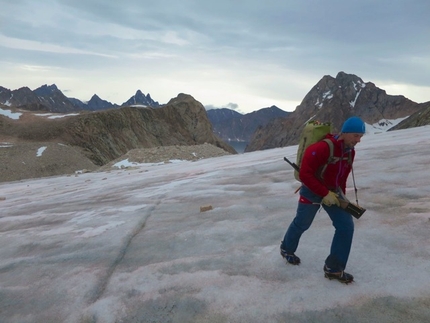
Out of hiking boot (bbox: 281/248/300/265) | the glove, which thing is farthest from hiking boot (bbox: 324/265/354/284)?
the glove

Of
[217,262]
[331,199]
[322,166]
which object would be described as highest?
[322,166]

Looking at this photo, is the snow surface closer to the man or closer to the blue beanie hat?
the man

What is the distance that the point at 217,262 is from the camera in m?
5.54

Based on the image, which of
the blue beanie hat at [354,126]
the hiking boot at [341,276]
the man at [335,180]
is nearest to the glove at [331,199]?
the man at [335,180]

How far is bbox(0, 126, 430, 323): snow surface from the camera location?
4246 mm

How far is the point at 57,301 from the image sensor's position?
193 inches

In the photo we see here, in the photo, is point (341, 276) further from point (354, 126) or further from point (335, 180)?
point (354, 126)

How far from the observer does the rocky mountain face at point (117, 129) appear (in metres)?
74.9

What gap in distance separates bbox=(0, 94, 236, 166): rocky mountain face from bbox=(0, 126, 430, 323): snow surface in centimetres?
6679

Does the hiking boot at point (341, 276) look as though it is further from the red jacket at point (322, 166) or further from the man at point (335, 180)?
the red jacket at point (322, 166)

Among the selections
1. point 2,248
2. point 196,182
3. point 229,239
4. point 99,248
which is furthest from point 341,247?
point 196,182

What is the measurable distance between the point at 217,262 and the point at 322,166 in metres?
2.20

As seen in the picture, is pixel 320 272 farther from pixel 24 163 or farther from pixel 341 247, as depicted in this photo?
pixel 24 163

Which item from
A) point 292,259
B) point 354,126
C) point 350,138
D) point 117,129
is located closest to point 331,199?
point 350,138
